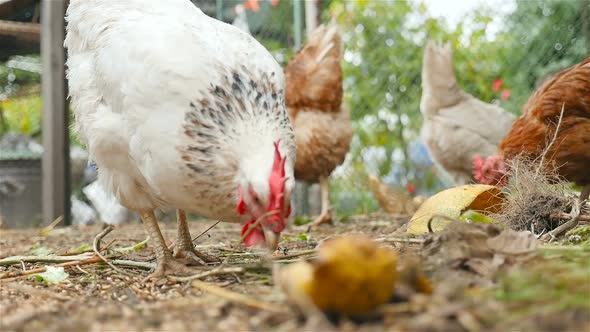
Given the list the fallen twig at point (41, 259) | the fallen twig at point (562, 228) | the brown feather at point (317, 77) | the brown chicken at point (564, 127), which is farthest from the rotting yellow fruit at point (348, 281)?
the brown feather at point (317, 77)

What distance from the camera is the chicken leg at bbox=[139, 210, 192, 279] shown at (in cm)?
239

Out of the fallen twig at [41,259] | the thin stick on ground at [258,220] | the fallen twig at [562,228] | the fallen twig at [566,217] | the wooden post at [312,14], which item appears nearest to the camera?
the thin stick on ground at [258,220]

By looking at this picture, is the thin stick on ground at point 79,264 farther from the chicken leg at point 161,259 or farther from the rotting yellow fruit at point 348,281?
the rotting yellow fruit at point 348,281

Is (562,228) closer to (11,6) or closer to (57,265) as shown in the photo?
(57,265)

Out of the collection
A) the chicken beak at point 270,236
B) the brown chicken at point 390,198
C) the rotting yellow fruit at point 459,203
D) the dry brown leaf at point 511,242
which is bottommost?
the brown chicken at point 390,198

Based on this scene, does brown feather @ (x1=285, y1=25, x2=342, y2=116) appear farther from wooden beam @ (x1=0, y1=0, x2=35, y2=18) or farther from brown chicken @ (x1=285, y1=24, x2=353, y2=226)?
wooden beam @ (x1=0, y1=0, x2=35, y2=18)

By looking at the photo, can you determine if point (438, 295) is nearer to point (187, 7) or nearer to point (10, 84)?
point (187, 7)

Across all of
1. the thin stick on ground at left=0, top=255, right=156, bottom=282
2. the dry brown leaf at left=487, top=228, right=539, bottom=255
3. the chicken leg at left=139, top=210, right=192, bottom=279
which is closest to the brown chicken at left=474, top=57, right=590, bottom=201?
the dry brown leaf at left=487, top=228, right=539, bottom=255

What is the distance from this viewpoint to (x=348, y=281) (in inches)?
48.2

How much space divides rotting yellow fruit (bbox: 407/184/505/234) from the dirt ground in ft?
1.56

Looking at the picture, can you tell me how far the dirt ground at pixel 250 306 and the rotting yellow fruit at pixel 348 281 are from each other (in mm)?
41

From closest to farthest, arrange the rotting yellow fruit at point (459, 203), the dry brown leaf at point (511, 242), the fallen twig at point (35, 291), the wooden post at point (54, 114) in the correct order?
the dry brown leaf at point (511, 242) < the fallen twig at point (35, 291) < the rotting yellow fruit at point (459, 203) < the wooden post at point (54, 114)

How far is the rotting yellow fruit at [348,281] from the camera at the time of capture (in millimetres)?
1235

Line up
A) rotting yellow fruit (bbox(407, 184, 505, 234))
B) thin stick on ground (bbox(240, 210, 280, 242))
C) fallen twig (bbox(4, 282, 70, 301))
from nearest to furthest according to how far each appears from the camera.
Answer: thin stick on ground (bbox(240, 210, 280, 242)) → fallen twig (bbox(4, 282, 70, 301)) → rotting yellow fruit (bbox(407, 184, 505, 234))
